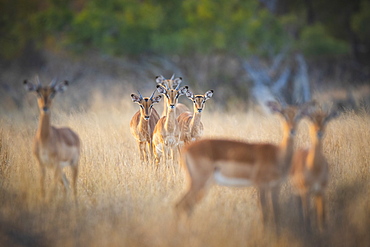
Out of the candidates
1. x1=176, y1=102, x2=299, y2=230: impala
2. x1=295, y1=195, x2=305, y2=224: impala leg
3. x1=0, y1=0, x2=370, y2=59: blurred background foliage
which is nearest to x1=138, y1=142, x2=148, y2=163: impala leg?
x1=295, y1=195, x2=305, y2=224: impala leg

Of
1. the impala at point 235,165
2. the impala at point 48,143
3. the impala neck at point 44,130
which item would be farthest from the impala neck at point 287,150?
the impala neck at point 44,130

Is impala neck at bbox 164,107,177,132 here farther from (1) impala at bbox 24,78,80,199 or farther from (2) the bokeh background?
(1) impala at bbox 24,78,80,199

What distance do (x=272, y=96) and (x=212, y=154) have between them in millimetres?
12807

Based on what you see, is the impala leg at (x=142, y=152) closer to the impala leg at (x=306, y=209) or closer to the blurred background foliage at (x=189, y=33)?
the impala leg at (x=306, y=209)

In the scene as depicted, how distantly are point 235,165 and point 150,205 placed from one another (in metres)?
1.43

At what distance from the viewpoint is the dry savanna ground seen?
5.26 m

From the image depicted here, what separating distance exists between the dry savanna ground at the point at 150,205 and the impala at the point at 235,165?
40 cm

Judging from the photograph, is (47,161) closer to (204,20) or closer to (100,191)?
(100,191)

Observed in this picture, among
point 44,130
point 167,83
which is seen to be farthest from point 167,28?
point 44,130

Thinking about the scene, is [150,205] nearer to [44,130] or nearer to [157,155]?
[44,130]

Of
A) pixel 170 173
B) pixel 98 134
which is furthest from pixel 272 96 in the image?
pixel 170 173

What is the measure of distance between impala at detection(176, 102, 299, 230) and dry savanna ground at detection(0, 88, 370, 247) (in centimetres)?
40

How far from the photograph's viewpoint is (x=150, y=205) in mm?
6270

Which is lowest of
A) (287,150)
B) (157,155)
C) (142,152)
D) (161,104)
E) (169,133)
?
(287,150)
